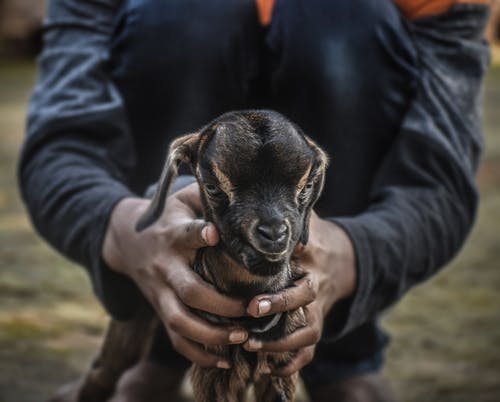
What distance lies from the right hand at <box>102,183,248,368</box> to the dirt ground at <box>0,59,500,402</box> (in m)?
0.80

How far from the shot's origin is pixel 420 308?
2832 millimetres

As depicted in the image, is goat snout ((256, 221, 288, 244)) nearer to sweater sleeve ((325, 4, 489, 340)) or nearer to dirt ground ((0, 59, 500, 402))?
sweater sleeve ((325, 4, 489, 340))

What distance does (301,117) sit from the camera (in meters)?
1.96

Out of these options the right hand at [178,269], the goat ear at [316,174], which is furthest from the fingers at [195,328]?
the goat ear at [316,174]

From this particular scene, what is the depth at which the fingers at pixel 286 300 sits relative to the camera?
1349 mm

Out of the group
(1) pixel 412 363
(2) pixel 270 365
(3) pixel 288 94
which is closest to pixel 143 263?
(2) pixel 270 365

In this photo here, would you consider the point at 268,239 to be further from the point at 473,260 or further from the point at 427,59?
the point at 473,260

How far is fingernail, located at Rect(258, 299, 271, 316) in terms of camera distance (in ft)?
4.41

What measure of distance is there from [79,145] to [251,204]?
853 mm

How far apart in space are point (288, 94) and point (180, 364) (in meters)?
0.74

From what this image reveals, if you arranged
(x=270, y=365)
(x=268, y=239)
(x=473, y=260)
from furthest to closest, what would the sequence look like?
(x=473, y=260) < (x=270, y=365) < (x=268, y=239)

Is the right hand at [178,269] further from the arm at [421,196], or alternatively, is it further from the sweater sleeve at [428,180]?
the sweater sleeve at [428,180]

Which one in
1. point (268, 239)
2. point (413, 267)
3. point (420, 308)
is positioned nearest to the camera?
point (268, 239)

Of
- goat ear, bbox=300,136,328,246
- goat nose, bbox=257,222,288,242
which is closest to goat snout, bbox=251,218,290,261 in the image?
goat nose, bbox=257,222,288,242
